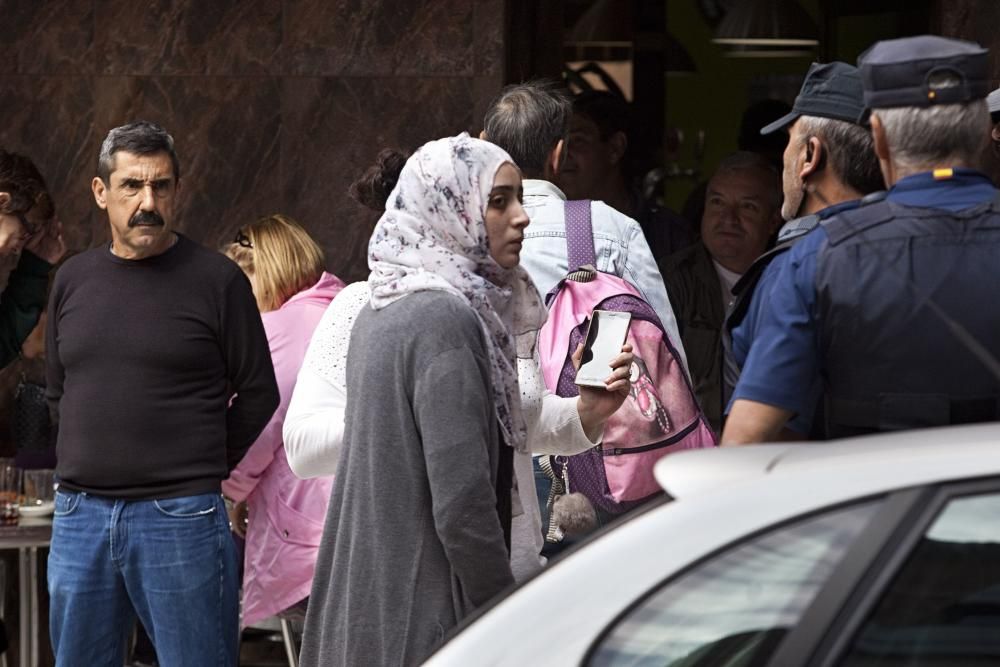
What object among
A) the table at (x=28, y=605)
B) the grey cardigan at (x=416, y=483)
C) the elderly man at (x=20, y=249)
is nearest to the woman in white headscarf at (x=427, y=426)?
the grey cardigan at (x=416, y=483)

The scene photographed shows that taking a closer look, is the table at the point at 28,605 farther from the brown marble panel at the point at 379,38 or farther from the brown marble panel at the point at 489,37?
the brown marble panel at the point at 489,37

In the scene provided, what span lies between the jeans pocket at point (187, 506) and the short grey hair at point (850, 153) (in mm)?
2098

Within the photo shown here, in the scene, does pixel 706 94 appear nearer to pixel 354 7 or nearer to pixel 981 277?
pixel 354 7

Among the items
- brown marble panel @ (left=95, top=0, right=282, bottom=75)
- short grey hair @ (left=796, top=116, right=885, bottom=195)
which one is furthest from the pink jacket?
short grey hair @ (left=796, top=116, right=885, bottom=195)

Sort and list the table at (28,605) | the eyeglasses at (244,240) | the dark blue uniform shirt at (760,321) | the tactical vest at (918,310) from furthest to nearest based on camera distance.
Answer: the table at (28,605), the eyeglasses at (244,240), the dark blue uniform shirt at (760,321), the tactical vest at (918,310)

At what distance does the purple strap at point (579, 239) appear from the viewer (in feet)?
16.3

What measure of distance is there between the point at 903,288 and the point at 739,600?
111 centimetres

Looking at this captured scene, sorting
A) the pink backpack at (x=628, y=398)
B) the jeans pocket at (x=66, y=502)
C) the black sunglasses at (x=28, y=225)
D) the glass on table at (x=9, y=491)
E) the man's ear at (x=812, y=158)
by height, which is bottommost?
the glass on table at (x=9, y=491)

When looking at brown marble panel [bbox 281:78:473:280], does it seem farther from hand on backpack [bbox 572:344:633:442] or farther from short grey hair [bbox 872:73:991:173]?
short grey hair [bbox 872:73:991:173]

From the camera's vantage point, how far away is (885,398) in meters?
3.36

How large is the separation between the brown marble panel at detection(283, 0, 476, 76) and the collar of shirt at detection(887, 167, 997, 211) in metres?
4.12

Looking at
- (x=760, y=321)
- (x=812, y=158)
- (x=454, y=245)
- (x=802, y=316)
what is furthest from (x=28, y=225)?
(x=802, y=316)

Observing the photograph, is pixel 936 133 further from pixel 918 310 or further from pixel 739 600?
pixel 739 600

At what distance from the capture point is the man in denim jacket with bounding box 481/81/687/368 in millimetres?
4973
